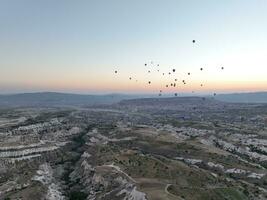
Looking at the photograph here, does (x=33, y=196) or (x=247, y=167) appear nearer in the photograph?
(x=33, y=196)

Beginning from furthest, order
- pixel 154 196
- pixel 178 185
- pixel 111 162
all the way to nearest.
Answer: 1. pixel 111 162
2. pixel 178 185
3. pixel 154 196

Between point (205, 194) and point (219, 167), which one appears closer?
point (205, 194)

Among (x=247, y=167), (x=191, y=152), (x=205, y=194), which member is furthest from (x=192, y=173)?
(x=191, y=152)

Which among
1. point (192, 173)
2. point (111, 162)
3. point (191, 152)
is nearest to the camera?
point (192, 173)

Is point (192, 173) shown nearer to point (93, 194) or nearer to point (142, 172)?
point (142, 172)

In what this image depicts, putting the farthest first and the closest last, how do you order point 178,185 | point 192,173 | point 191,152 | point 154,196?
point 191,152 < point 192,173 < point 178,185 < point 154,196

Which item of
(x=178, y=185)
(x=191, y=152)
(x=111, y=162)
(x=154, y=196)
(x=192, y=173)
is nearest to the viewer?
(x=154, y=196)

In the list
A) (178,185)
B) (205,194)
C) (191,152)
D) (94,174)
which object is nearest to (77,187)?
(94,174)

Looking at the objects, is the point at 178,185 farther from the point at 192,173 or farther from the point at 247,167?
the point at 247,167

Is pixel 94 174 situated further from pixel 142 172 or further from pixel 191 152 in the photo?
pixel 191 152
